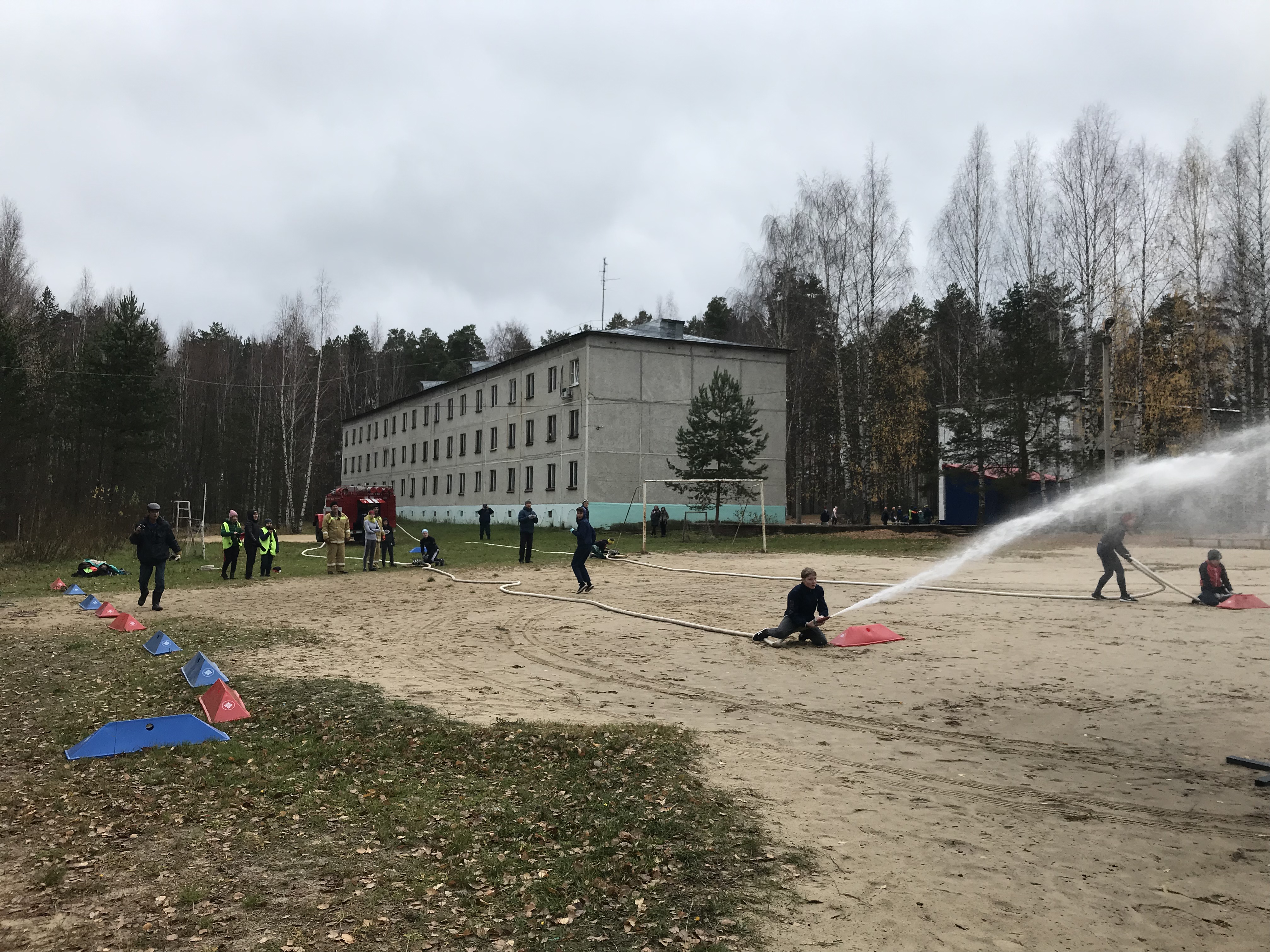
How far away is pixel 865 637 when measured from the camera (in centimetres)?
1395

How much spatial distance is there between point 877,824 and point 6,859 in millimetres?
5623

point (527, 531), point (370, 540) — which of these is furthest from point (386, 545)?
point (527, 531)

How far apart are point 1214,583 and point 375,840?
16658mm

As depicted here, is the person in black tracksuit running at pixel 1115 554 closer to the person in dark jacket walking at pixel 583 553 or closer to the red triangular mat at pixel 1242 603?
the red triangular mat at pixel 1242 603

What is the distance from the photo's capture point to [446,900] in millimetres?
5078

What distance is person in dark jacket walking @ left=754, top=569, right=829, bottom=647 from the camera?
13.9m

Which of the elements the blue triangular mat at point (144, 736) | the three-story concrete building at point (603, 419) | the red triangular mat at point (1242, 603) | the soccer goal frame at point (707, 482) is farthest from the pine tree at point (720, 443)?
the blue triangular mat at point (144, 736)

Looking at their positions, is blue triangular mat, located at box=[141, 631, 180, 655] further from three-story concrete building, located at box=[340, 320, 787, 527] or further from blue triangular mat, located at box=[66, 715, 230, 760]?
three-story concrete building, located at box=[340, 320, 787, 527]

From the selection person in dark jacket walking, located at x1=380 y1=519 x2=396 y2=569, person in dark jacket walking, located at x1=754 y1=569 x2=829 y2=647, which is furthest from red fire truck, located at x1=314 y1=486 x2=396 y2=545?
person in dark jacket walking, located at x1=754 y1=569 x2=829 y2=647

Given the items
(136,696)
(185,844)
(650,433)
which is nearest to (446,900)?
(185,844)

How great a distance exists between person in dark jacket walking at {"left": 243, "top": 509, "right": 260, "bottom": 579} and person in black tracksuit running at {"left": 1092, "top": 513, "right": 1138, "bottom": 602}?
840 inches

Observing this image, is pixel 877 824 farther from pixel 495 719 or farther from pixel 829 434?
pixel 829 434

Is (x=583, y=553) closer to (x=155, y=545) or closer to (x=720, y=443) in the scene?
(x=155, y=545)

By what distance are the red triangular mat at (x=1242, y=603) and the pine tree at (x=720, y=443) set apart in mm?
27435
